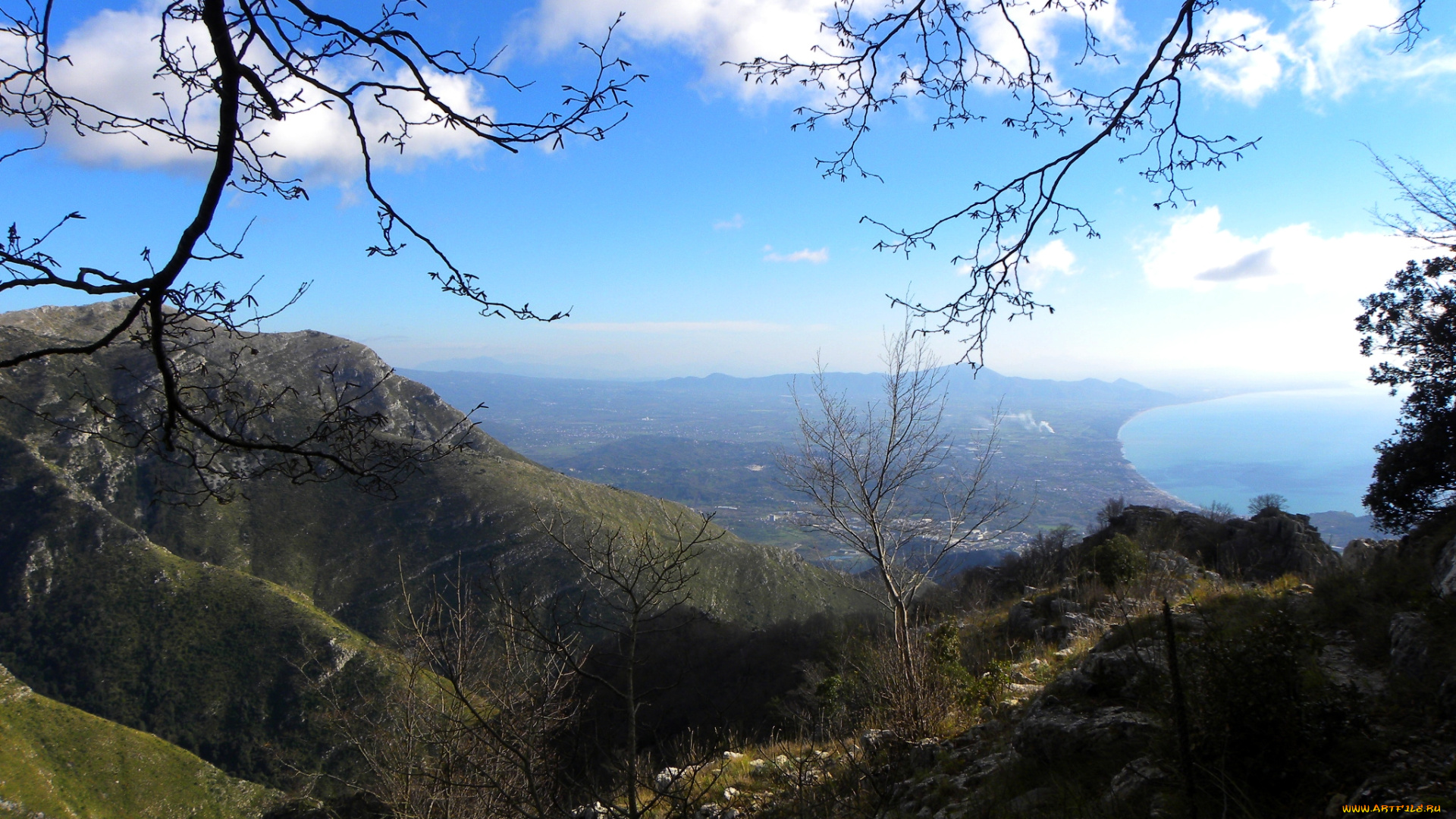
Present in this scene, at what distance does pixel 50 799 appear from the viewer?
44.6 meters

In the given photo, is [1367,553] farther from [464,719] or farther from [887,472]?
[464,719]

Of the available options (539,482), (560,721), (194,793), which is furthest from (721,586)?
(560,721)

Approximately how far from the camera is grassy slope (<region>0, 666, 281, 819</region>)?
148 ft

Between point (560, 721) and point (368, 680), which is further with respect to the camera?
point (368, 680)

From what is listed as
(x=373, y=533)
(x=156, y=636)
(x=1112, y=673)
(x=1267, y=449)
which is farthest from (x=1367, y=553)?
(x=1267, y=449)

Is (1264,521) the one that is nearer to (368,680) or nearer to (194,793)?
(368,680)

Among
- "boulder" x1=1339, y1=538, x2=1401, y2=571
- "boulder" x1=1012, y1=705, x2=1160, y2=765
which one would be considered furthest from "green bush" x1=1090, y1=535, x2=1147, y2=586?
"boulder" x1=1012, y1=705, x2=1160, y2=765

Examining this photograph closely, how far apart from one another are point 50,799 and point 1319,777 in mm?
68732

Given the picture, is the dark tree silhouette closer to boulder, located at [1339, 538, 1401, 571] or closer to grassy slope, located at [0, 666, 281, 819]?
boulder, located at [1339, 538, 1401, 571]

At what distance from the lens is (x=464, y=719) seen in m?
5.50

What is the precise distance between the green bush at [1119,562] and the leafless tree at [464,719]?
520 inches

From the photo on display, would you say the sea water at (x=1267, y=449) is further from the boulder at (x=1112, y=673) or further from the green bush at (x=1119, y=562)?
the boulder at (x=1112, y=673)

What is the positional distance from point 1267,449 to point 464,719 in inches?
6122

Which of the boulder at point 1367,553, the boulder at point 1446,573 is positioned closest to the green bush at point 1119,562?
the boulder at point 1367,553
